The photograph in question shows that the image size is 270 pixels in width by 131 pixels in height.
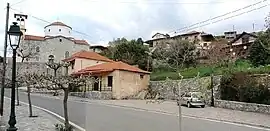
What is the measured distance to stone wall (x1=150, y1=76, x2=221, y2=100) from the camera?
96.1 feet

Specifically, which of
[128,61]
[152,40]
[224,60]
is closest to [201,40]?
[152,40]

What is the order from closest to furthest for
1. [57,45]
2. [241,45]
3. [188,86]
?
1. [188,86]
2. [241,45]
3. [57,45]

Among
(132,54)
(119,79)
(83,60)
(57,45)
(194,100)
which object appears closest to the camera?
(194,100)

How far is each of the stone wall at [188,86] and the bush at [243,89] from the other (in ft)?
5.46

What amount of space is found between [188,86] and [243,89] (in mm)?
10584

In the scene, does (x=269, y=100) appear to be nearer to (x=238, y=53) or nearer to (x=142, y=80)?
(x=142, y=80)

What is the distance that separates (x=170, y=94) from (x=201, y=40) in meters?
30.2

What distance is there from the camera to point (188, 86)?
3459cm

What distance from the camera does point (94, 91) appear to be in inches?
A: 1507

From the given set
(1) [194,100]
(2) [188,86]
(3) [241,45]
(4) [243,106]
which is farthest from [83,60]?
(4) [243,106]

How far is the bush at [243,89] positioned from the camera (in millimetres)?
22766

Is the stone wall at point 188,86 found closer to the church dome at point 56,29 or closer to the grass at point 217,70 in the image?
the grass at point 217,70

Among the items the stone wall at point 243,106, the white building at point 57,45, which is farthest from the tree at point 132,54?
the stone wall at point 243,106

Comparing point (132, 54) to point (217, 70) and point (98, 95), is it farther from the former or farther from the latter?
Result: point (217, 70)
